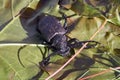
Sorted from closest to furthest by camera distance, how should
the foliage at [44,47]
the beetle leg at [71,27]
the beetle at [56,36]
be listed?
the foliage at [44,47] → the beetle at [56,36] → the beetle leg at [71,27]

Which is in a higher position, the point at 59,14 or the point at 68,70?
the point at 59,14

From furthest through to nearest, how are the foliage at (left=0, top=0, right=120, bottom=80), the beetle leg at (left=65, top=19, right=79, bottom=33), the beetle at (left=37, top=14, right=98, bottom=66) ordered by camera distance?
the beetle leg at (left=65, top=19, right=79, bottom=33) → the beetle at (left=37, top=14, right=98, bottom=66) → the foliage at (left=0, top=0, right=120, bottom=80)

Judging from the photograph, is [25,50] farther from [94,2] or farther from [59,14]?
[94,2]

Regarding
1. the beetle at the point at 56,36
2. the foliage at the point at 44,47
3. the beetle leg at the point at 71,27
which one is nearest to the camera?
the foliage at the point at 44,47

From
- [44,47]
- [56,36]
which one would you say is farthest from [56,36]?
[44,47]

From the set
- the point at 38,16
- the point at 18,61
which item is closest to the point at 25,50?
the point at 18,61

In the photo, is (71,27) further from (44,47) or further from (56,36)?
(44,47)

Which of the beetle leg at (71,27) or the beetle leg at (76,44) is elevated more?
the beetle leg at (71,27)
